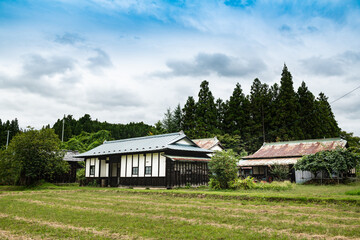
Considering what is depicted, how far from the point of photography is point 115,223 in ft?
29.2

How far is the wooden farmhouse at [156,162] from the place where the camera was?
2548cm

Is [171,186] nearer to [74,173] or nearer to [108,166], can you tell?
[108,166]

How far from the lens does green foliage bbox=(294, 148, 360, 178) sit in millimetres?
24359

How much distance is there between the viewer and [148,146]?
27.5 m

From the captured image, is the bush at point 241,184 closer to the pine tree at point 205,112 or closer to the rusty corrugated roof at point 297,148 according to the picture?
the rusty corrugated roof at point 297,148

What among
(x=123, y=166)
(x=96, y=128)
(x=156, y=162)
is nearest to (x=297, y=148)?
(x=156, y=162)

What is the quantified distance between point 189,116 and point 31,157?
3024 cm

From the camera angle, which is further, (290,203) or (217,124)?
(217,124)

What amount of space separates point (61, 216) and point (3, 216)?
6.86ft

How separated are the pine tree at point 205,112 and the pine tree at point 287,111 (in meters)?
10.8

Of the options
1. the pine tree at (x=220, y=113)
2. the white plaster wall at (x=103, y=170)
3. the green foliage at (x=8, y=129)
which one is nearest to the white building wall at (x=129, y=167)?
the white plaster wall at (x=103, y=170)

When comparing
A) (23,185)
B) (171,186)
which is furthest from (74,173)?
(171,186)

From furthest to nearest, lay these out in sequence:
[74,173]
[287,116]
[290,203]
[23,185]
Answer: [287,116], [74,173], [23,185], [290,203]

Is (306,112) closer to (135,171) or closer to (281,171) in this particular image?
(281,171)
